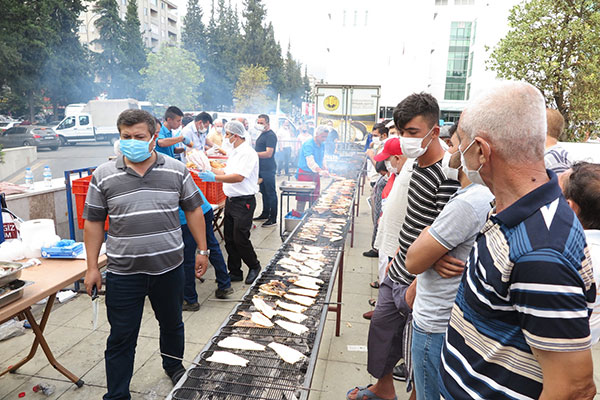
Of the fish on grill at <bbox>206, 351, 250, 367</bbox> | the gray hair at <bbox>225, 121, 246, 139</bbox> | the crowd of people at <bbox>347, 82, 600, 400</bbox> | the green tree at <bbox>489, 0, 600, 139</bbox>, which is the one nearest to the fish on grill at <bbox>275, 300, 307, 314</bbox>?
the fish on grill at <bbox>206, 351, 250, 367</bbox>

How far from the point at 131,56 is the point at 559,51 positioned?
39.4m

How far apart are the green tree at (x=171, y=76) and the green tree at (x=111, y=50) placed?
7635mm

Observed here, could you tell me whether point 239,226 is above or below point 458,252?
below

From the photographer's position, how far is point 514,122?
1.12 m

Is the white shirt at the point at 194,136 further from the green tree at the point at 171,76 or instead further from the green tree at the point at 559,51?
the green tree at the point at 171,76

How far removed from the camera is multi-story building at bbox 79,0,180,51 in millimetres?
51569

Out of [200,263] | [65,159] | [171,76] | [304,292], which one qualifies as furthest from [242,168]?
[171,76]

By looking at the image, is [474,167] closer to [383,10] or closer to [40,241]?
[40,241]

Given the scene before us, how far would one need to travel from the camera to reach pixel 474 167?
4.09ft

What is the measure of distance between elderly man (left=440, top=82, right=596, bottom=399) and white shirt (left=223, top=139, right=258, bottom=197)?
11.6 feet

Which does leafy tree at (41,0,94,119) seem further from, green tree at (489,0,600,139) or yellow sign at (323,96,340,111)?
green tree at (489,0,600,139)

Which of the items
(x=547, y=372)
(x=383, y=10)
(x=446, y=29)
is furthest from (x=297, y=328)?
(x=446, y=29)

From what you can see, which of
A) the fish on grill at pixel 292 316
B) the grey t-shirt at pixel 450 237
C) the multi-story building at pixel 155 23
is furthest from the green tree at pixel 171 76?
the grey t-shirt at pixel 450 237

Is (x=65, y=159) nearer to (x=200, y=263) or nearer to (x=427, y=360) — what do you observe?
(x=200, y=263)
